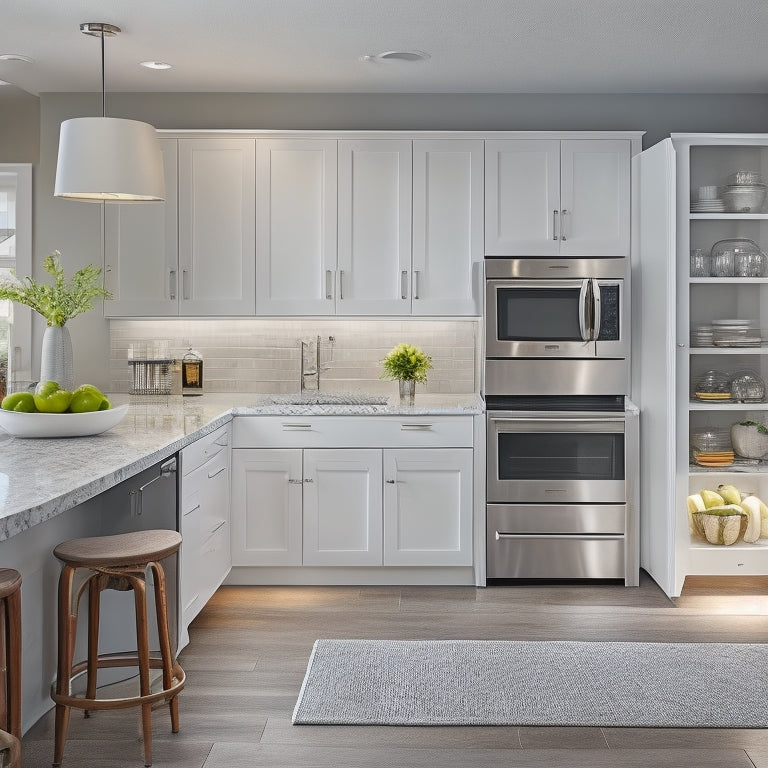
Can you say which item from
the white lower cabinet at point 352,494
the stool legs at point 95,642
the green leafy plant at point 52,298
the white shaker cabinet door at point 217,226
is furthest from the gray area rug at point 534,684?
the white shaker cabinet door at point 217,226

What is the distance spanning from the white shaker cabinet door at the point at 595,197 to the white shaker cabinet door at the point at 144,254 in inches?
80.3

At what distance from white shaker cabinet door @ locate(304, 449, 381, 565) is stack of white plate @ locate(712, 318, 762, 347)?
1748 millimetres

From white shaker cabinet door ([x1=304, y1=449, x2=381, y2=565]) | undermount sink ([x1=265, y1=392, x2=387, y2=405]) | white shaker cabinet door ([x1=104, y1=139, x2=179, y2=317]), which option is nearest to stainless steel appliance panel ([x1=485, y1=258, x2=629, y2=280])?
undermount sink ([x1=265, y1=392, x2=387, y2=405])

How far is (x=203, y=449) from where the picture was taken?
377 centimetres

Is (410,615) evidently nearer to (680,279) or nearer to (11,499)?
(680,279)

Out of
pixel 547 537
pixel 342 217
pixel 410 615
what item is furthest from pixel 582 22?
pixel 410 615

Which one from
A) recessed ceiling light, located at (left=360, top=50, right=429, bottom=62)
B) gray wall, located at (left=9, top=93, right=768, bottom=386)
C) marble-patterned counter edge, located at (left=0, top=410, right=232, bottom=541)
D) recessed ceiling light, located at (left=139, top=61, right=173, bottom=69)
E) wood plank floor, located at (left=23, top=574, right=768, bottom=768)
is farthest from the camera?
gray wall, located at (left=9, top=93, right=768, bottom=386)

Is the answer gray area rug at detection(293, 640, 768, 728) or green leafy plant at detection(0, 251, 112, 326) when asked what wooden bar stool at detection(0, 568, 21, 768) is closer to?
gray area rug at detection(293, 640, 768, 728)

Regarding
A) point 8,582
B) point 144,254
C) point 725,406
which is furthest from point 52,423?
point 725,406

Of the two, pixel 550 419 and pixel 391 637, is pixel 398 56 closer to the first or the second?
pixel 550 419

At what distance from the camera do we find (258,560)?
176 inches

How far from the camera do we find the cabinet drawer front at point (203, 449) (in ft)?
11.4

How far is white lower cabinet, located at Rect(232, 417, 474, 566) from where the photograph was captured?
14.6ft

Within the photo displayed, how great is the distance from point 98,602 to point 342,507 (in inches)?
75.7
